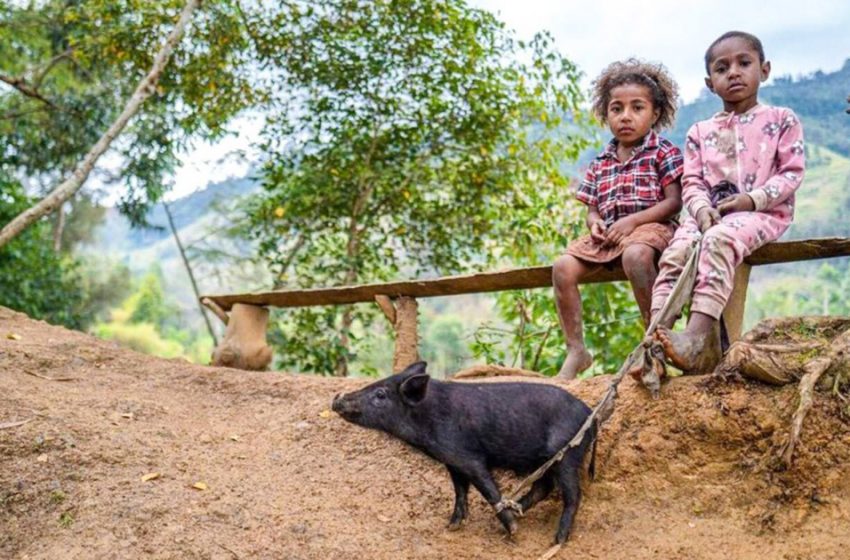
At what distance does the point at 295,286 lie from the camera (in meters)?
10.1

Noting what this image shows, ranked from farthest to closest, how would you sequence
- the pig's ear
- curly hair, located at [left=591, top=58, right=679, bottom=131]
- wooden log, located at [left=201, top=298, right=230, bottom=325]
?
wooden log, located at [left=201, top=298, right=230, bottom=325]
curly hair, located at [left=591, top=58, right=679, bottom=131]
the pig's ear

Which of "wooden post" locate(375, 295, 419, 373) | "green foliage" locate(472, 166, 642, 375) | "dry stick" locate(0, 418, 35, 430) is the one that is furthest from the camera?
"green foliage" locate(472, 166, 642, 375)

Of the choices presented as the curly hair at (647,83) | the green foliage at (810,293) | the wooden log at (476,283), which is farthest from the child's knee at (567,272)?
the green foliage at (810,293)

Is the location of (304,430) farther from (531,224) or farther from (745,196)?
(531,224)

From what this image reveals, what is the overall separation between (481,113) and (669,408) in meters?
5.90

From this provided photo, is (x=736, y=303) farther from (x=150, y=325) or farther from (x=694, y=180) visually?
(x=150, y=325)

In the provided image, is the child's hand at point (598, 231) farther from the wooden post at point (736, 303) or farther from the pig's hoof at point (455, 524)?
the pig's hoof at point (455, 524)

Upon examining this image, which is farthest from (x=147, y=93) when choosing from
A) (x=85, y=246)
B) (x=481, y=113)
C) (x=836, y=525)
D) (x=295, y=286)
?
(x=85, y=246)

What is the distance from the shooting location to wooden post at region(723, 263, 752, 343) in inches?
161

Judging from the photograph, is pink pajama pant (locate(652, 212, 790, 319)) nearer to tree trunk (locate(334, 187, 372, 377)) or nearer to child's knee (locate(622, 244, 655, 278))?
child's knee (locate(622, 244, 655, 278))

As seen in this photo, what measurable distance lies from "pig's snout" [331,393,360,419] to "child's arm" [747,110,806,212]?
2.19 meters

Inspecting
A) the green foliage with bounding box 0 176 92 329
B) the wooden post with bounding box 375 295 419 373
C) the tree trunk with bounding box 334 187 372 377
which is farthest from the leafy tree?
the green foliage with bounding box 0 176 92 329

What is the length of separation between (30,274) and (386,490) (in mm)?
11430

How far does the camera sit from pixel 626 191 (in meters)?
4.64
